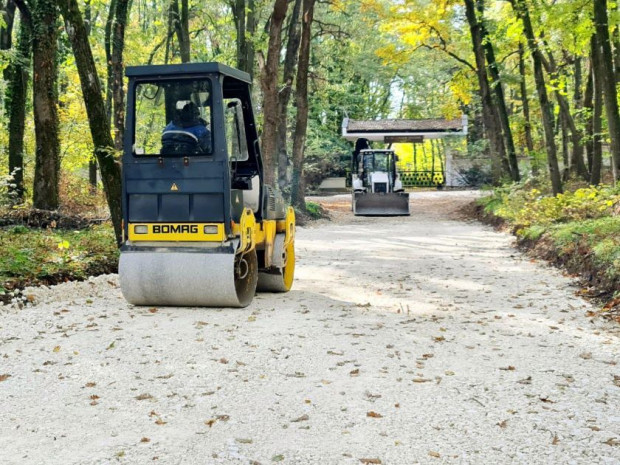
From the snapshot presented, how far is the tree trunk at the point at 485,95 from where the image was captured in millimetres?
23141

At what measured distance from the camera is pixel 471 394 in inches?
214

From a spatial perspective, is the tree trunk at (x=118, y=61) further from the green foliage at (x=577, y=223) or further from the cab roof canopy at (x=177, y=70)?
the green foliage at (x=577, y=223)

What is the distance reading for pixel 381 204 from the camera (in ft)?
90.8

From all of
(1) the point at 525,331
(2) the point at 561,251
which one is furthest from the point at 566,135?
(1) the point at 525,331

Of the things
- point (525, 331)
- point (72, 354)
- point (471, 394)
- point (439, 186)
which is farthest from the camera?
point (439, 186)

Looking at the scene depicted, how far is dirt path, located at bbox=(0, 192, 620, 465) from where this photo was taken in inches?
173

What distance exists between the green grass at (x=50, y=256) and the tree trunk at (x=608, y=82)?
942 centimetres

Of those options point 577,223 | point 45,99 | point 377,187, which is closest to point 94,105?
point 45,99

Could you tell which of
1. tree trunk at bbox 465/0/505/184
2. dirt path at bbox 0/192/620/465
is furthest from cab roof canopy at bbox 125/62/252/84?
tree trunk at bbox 465/0/505/184

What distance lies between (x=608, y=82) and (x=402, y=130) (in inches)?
1044

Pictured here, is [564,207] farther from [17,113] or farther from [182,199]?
[17,113]

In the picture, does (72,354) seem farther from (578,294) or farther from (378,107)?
(378,107)

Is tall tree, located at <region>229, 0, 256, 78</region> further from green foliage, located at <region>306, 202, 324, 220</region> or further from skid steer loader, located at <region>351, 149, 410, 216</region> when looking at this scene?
skid steer loader, located at <region>351, 149, 410, 216</region>

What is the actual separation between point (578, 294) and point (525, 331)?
2.44 m
